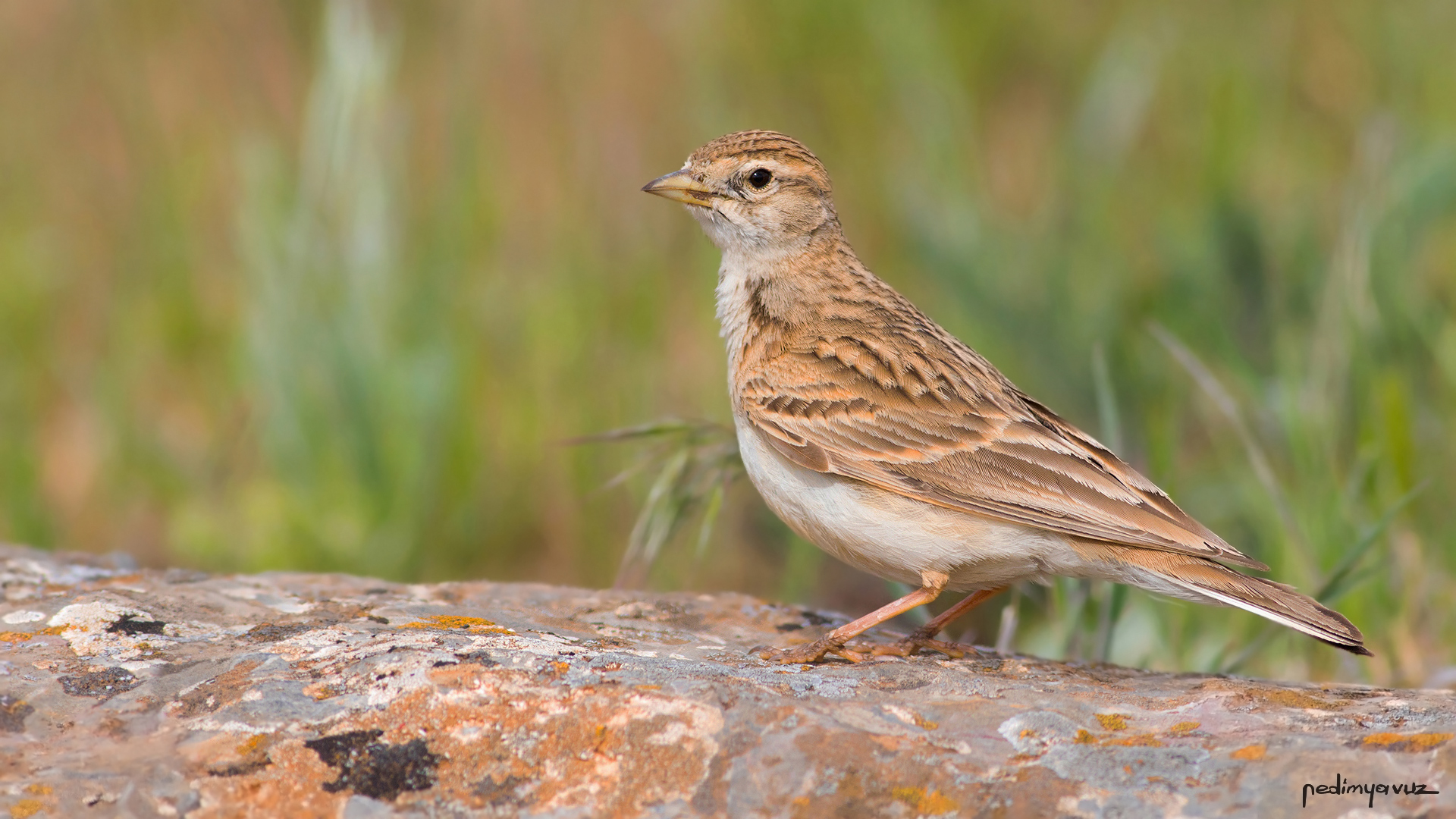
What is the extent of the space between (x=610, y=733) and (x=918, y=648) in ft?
5.36

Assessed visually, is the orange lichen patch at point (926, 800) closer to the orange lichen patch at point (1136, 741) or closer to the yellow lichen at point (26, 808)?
the orange lichen patch at point (1136, 741)

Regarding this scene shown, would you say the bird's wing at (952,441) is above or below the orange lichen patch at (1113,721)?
above

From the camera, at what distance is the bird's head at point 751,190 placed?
18.7 ft

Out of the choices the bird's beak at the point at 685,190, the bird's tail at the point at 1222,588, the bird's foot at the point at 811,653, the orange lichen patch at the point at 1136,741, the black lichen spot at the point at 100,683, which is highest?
the bird's beak at the point at 685,190

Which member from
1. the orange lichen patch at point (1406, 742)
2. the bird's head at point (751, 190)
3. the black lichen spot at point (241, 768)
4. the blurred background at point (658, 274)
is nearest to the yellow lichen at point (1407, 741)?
the orange lichen patch at point (1406, 742)

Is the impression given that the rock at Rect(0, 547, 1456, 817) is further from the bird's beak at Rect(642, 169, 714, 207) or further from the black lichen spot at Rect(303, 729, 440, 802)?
the bird's beak at Rect(642, 169, 714, 207)

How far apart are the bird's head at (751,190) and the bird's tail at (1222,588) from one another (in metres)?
1.98

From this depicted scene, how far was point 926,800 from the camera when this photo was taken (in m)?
2.92

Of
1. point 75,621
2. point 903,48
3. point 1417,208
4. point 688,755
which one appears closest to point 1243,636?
point 1417,208

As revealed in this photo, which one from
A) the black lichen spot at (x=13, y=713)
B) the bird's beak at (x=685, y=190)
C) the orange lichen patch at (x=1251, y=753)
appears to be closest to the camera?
the orange lichen patch at (x=1251, y=753)

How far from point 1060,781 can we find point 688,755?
2.53 ft

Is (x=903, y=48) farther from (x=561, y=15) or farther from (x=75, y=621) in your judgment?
(x=75, y=621)

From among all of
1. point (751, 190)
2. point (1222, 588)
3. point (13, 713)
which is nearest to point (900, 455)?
point (1222, 588)

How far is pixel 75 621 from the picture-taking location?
12.1 feet
